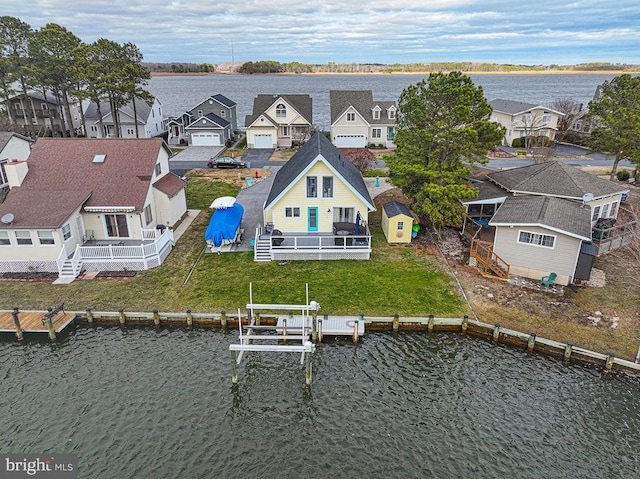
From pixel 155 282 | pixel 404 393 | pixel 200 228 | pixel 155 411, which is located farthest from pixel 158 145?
pixel 404 393

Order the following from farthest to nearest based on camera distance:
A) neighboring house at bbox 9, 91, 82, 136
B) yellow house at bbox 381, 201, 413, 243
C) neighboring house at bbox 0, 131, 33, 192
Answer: neighboring house at bbox 9, 91, 82, 136 → neighboring house at bbox 0, 131, 33, 192 → yellow house at bbox 381, 201, 413, 243

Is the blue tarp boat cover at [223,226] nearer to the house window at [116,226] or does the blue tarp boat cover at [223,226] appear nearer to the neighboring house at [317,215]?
the neighboring house at [317,215]

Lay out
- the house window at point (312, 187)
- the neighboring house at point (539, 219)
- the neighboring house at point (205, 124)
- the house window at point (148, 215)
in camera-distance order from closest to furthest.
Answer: the neighboring house at point (539, 219) → the house window at point (312, 187) → the house window at point (148, 215) → the neighboring house at point (205, 124)

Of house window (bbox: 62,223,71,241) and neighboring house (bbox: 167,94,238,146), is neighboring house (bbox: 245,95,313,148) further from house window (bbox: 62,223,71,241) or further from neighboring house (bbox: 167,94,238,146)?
house window (bbox: 62,223,71,241)

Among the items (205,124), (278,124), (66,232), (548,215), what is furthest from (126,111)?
(548,215)

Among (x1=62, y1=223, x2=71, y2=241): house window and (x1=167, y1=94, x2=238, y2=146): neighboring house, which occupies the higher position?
(x1=167, y1=94, x2=238, y2=146): neighboring house

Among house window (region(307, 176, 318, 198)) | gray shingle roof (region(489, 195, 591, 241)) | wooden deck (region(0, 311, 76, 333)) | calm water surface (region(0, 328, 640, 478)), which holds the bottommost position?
calm water surface (region(0, 328, 640, 478))

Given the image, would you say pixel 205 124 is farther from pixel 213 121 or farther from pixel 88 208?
pixel 88 208

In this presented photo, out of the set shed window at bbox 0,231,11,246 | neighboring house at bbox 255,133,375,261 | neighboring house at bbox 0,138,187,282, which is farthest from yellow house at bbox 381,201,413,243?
shed window at bbox 0,231,11,246

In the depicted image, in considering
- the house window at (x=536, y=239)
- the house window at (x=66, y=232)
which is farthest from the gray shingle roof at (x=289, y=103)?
the house window at (x=536, y=239)
